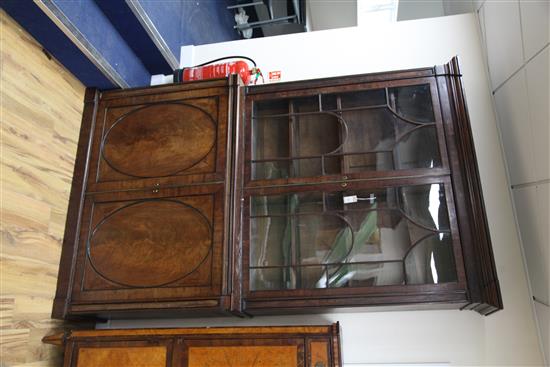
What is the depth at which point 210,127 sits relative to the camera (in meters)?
1.48

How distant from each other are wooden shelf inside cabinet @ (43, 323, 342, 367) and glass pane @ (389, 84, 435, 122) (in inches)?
30.1

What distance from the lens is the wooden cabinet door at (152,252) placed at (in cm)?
130

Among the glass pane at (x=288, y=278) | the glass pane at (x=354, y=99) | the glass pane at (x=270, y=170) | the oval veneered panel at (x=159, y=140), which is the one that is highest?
the glass pane at (x=354, y=99)

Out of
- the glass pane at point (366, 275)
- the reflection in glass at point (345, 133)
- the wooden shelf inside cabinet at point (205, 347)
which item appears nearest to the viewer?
the wooden shelf inside cabinet at point (205, 347)

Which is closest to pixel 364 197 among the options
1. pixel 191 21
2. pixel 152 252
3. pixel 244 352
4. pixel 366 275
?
pixel 366 275

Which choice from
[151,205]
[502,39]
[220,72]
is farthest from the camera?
[220,72]

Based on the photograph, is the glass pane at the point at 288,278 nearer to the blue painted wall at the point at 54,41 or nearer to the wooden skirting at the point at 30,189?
the wooden skirting at the point at 30,189

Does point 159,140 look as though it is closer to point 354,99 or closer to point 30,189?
point 30,189

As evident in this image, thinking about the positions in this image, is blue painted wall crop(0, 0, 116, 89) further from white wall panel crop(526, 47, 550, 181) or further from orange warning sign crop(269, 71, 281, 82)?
white wall panel crop(526, 47, 550, 181)

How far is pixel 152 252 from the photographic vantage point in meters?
1.36

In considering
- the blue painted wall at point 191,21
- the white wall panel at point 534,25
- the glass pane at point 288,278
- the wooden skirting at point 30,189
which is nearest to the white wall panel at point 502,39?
the white wall panel at point 534,25

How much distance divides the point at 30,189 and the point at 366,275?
1.08 metres

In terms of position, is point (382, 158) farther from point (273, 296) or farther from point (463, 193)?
point (273, 296)

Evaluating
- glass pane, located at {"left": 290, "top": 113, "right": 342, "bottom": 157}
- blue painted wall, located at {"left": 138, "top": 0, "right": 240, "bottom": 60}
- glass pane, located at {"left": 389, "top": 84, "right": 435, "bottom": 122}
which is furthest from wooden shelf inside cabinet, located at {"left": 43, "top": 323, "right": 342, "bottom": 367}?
blue painted wall, located at {"left": 138, "top": 0, "right": 240, "bottom": 60}
